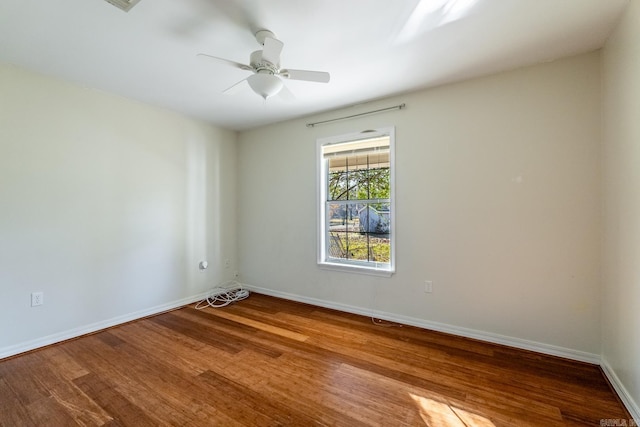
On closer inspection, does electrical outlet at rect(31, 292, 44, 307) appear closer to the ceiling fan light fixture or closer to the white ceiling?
the white ceiling

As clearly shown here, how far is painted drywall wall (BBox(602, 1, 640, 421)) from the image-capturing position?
163cm

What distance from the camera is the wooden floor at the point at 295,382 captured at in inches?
64.4

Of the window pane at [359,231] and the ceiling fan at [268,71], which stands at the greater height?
the ceiling fan at [268,71]

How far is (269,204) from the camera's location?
13.2 ft

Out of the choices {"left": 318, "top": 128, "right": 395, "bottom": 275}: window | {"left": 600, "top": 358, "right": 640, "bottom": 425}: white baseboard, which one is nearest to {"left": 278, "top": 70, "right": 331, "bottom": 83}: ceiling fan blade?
{"left": 318, "top": 128, "right": 395, "bottom": 275}: window

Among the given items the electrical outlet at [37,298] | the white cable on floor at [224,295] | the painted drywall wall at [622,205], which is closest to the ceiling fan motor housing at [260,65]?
the painted drywall wall at [622,205]

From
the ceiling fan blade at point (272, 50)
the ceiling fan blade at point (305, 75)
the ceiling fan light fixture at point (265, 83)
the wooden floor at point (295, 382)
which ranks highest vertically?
the ceiling fan blade at point (272, 50)

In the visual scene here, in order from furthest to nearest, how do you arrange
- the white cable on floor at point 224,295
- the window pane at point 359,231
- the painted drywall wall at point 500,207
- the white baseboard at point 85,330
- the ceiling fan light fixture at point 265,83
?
1. the white cable on floor at point 224,295
2. the window pane at point 359,231
3. the white baseboard at point 85,330
4. the painted drywall wall at point 500,207
5. the ceiling fan light fixture at point 265,83

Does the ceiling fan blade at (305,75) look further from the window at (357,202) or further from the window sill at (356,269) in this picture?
the window sill at (356,269)

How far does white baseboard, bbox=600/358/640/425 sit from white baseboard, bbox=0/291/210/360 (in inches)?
161

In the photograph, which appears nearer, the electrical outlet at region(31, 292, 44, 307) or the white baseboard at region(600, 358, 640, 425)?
the white baseboard at region(600, 358, 640, 425)

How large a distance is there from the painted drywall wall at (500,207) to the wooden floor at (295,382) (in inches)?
13.9

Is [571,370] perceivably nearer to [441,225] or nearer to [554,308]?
[554,308]

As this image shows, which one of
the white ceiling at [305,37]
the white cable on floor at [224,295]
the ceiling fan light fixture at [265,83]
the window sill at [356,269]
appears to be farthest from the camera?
the white cable on floor at [224,295]
